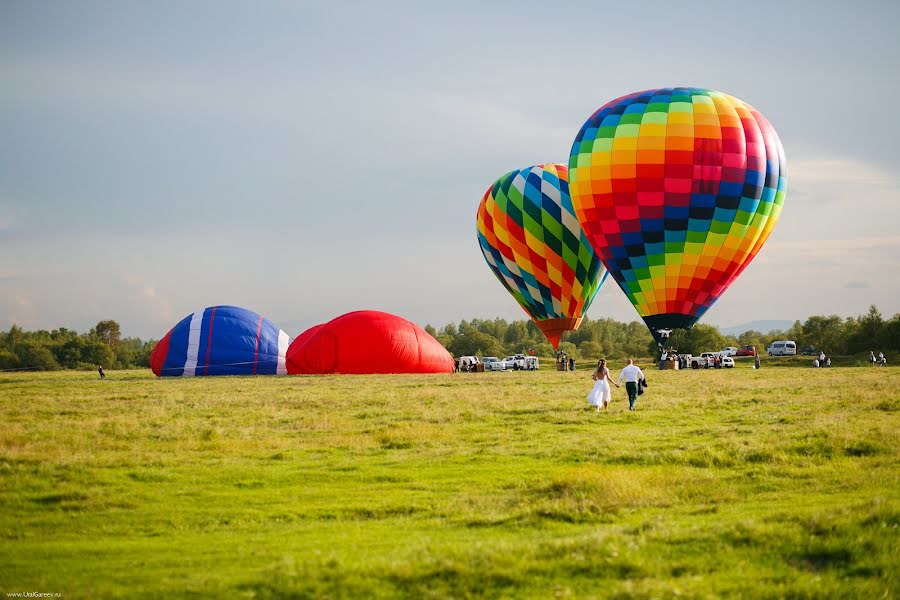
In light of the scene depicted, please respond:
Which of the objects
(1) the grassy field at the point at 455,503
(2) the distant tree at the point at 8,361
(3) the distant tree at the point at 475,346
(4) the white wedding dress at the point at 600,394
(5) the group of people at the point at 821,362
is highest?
(3) the distant tree at the point at 475,346

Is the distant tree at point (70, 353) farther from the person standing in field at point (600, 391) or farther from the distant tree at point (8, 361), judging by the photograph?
the person standing in field at point (600, 391)

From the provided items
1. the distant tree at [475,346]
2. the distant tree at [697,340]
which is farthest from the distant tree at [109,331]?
the distant tree at [697,340]

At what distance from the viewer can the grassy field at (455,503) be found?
26.4 ft

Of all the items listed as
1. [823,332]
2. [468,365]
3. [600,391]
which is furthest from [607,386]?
[823,332]

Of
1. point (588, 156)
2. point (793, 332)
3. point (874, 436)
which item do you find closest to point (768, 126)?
point (588, 156)

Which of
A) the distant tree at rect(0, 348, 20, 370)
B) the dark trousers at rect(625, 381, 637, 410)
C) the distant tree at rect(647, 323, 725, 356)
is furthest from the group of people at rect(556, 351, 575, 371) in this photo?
the distant tree at rect(0, 348, 20, 370)

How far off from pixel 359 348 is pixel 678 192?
1775 cm

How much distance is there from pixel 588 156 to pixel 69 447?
2904 centimetres

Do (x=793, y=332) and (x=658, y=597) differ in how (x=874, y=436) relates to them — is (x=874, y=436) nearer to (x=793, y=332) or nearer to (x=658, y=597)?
(x=658, y=597)

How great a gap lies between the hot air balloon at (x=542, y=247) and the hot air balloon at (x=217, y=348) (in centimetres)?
1329

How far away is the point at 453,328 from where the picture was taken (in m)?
167

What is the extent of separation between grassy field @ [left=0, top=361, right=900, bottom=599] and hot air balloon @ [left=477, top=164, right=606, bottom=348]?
2606 centimetres

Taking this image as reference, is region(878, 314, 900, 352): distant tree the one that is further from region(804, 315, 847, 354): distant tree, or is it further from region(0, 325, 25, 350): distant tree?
region(0, 325, 25, 350): distant tree

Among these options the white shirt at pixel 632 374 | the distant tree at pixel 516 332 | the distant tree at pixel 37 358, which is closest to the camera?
the white shirt at pixel 632 374
